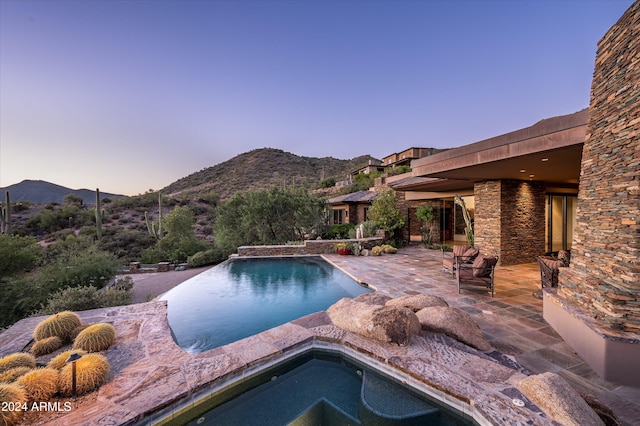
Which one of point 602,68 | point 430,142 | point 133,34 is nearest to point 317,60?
point 133,34

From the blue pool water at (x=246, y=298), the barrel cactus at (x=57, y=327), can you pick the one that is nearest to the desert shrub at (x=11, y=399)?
the barrel cactus at (x=57, y=327)

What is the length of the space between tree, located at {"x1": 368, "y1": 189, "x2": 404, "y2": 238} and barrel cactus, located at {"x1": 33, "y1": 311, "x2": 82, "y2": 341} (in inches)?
502

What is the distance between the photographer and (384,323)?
392cm


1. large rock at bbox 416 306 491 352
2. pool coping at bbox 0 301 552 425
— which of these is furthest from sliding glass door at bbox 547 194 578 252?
pool coping at bbox 0 301 552 425

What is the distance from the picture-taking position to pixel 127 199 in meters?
27.0

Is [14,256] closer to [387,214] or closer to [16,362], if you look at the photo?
[16,362]

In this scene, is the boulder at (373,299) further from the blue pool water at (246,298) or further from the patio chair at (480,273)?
the patio chair at (480,273)

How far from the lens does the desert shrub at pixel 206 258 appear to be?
12703 mm

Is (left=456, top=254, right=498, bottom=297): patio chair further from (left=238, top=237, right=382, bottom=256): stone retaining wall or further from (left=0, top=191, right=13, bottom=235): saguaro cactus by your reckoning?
→ (left=0, top=191, right=13, bottom=235): saguaro cactus

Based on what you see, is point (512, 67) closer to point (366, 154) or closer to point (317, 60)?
point (317, 60)

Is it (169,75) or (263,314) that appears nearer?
(263,314)

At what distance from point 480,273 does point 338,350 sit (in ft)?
14.0

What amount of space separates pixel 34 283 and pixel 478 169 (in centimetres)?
1278

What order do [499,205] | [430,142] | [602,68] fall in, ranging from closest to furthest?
[602,68], [499,205], [430,142]
